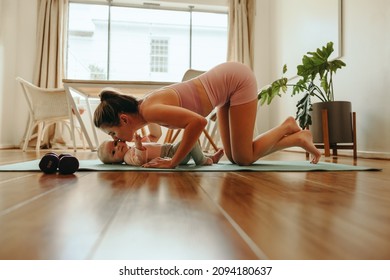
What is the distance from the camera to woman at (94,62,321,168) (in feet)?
4.86

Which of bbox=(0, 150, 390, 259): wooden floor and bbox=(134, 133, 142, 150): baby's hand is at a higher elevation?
bbox=(134, 133, 142, 150): baby's hand

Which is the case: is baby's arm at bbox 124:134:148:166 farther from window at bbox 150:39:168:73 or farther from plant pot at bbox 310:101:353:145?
window at bbox 150:39:168:73

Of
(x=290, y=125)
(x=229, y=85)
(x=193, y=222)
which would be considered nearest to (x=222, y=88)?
(x=229, y=85)

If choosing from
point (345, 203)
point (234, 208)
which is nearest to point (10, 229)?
point (234, 208)

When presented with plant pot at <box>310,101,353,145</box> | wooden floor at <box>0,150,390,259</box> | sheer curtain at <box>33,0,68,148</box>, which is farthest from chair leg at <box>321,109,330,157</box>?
sheer curtain at <box>33,0,68,148</box>

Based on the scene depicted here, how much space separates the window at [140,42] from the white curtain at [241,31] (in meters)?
0.37

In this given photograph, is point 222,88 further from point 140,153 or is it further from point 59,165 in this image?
point 59,165

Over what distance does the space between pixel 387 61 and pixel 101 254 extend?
3.02 meters

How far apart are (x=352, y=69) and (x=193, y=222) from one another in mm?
3249

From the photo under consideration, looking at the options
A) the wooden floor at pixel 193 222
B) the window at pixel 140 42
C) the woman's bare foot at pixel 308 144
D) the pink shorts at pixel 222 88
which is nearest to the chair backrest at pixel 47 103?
the window at pixel 140 42

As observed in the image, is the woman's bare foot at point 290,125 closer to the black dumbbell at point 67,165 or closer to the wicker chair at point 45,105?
the black dumbbell at point 67,165

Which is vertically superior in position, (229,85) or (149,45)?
(149,45)

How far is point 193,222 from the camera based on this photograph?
1.90 feet

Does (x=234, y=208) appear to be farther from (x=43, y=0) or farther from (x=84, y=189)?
(x=43, y=0)
